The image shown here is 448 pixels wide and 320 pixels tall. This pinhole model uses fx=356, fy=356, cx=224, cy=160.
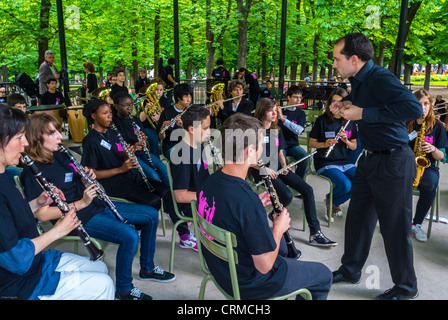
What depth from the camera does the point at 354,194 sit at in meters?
2.89

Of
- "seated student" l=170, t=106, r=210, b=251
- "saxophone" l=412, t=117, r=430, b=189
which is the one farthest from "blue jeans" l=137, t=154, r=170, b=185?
"saxophone" l=412, t=117, r=430, b=189

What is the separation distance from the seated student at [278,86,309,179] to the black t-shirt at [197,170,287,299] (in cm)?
297

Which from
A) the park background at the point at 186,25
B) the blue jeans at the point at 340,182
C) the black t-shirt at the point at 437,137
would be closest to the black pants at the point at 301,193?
the blue jeans at the point at 340,182

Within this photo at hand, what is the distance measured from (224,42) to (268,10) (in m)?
6.26

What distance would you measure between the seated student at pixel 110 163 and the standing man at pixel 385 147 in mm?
1887

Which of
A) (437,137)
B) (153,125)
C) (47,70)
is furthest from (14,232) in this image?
(47,70)

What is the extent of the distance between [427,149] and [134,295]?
3.17 m

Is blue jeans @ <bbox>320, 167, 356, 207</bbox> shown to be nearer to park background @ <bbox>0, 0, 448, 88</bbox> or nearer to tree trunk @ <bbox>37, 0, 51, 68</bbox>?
park background @ <bbox>0, 0, 448, 88</bbox>

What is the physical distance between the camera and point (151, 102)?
6.15 meters

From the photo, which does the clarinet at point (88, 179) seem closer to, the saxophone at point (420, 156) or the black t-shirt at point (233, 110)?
the saxophone at point (420, 156)

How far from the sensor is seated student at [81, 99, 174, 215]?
3352mm

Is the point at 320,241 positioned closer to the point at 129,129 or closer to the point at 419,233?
the point at 419,233

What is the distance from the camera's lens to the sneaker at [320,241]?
365 cm
